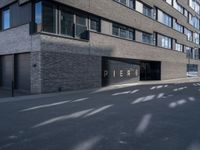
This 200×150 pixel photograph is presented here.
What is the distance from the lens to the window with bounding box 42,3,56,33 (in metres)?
15.5

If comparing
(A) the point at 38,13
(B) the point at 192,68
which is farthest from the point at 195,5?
(A) the point at 38,13

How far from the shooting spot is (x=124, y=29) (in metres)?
23.7

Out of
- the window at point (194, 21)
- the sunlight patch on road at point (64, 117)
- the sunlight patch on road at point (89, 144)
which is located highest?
the window at point (194, 21)

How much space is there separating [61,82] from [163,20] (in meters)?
21.9

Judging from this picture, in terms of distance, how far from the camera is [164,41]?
3322cm

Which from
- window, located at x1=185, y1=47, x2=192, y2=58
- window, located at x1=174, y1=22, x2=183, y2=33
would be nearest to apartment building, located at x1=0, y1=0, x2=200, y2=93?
window, located at x1=174, y1=22, x2=183, y2=33

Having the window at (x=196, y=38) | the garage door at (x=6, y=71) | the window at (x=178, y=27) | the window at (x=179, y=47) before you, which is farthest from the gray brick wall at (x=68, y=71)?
the window at (x=196, y=38)

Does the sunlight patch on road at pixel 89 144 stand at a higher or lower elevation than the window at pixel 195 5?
lower

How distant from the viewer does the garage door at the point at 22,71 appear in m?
16.2

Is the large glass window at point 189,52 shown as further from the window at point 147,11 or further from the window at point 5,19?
the window at point 5,19

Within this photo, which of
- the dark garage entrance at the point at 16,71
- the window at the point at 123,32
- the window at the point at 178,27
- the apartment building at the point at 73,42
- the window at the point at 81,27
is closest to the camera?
the apartment building at the point at 73,42

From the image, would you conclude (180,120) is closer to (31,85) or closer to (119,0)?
(31,85)

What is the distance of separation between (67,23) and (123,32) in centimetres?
808

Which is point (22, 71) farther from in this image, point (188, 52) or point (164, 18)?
point (188, 52)
